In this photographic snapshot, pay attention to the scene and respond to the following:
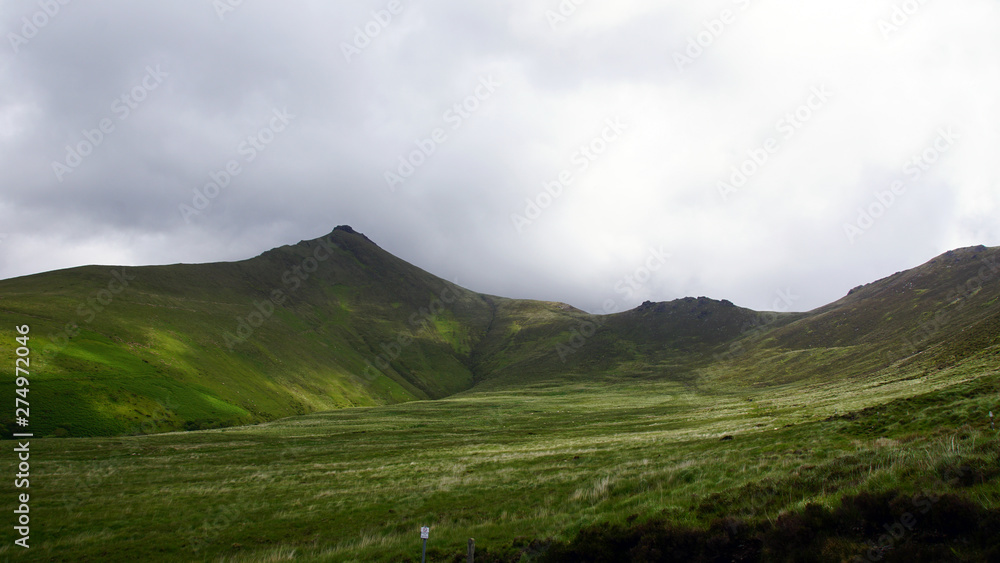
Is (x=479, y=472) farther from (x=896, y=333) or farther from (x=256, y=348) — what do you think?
(x=896, y=333)

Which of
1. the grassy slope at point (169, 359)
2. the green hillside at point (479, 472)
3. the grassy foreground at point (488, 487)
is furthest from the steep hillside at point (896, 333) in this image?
the grassy slope at point (169, 359)

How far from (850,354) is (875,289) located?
11902 centimetres

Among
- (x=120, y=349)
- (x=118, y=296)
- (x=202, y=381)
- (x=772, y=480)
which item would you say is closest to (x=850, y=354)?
(x=772, y=480)

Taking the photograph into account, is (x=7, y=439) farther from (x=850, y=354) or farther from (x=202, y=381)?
(x=850, y=354)

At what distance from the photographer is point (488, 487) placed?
26.0 meters

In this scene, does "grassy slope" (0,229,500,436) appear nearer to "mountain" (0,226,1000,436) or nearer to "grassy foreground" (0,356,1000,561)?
→ "mountain" (0,226,1000,436)

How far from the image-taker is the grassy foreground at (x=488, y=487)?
12.9m

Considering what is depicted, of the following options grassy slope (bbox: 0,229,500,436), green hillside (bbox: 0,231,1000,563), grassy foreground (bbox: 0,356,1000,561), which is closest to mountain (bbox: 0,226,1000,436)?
grassy slope (bbox: 0,229,500,436)

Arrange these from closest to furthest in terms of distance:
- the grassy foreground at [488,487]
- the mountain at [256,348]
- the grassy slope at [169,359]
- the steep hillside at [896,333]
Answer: the grassy foreground at [488,487]
the grassy slope at [169,359]
the mountain at [256,348]
the steep hillside at [896,333]

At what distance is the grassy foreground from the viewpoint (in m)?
12.9

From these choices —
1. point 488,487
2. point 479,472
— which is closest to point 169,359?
point 479,472

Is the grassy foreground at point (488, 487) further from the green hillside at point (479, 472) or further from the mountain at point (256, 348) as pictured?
the mountain at point (256, 348)

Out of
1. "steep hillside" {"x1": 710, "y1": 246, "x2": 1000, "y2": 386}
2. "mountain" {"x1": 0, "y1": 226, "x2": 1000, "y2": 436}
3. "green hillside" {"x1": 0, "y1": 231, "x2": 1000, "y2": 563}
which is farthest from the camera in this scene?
"steep hillside" {"x1": 710, "y1": 246, "x2": 1000, "y2": 386}

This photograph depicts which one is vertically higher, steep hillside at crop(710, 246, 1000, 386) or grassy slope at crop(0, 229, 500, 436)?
grassy slope at crop(0, 229, 500, 436)
